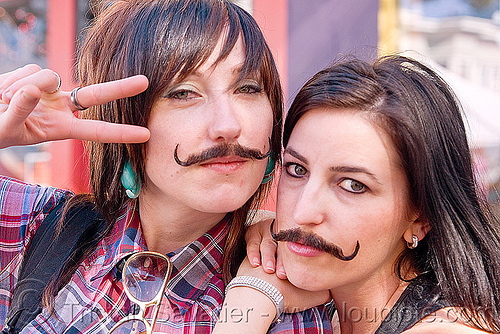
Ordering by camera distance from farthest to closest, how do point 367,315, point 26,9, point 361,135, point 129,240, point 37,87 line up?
point 26,9 < point 129,240 < point 367,315 < point 361,135 < point 37,87

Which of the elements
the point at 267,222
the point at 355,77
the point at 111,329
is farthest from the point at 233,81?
the point at 111,329

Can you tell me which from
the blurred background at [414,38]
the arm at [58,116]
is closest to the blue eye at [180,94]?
the arm at [58,116]

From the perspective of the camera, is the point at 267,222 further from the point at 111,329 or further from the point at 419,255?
the point at 111,329

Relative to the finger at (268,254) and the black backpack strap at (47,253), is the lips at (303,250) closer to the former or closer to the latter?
the finger at (268,254)

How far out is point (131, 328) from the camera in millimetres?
1532

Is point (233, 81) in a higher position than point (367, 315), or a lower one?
higher

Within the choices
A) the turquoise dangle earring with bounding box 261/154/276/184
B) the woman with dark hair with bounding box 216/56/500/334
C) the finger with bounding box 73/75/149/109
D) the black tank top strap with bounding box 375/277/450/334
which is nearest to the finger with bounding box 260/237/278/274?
the woman with dark hair with bounding box 216/56/500/334

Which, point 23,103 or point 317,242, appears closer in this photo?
point 23,103

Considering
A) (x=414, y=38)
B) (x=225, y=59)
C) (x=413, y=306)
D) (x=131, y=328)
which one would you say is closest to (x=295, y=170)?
(x=225, y=59)

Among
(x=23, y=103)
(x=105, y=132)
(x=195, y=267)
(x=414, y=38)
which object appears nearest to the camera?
(x=23, y=103)

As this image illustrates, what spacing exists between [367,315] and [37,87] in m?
1.15

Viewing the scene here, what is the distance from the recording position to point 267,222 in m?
1.84

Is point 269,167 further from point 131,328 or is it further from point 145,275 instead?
point 131,328

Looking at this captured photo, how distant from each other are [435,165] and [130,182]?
0.96 metres
